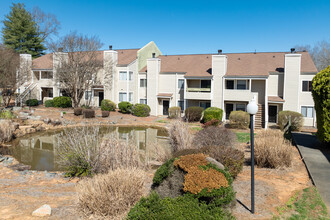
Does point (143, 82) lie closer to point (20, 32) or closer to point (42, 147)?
point (42, 147)

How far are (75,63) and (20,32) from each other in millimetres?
22514

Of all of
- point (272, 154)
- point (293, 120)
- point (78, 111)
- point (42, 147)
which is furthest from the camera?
point (78, 111)

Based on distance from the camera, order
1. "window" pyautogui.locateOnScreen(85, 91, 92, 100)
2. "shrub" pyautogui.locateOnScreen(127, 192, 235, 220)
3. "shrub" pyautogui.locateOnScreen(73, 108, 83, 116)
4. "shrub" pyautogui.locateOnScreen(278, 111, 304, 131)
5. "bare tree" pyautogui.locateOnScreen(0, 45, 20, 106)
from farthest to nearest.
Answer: "window" pyautogui.locateOnScreen(85, 91, 92, 100) < "bare tree" pyautogui.locateOnScreen(0, 45, 20, 106) < "shrub" pyautogui.locateOnScreen(73, 108, 83, 116) < "shrub" pyautogui.locateOnScreen(278, 111, 304, 131) < "shrub" pyautogui.locateOnScreen(127, 192, 235, 220)


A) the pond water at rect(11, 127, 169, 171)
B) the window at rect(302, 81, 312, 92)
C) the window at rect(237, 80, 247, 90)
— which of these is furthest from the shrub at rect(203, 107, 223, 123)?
the pond water at rect(11, 127, 169, 171)

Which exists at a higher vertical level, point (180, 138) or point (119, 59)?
point (119, 59)

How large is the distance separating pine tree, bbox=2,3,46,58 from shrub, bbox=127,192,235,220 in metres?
49.0

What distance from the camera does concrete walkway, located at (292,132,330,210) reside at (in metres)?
7.96

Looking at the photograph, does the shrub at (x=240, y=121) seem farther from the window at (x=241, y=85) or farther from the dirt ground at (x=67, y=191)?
the dirt ground at (x=67, y=191)

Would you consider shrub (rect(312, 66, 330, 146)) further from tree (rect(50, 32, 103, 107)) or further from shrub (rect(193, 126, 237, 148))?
tree (rect(50, 32, 103, 107))

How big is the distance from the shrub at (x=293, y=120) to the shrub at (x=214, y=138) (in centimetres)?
1146

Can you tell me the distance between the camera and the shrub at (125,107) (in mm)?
30969

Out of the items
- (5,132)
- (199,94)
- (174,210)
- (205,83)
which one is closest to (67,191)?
(174,210)

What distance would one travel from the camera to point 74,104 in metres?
31.9

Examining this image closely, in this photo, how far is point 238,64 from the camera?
30.0m
